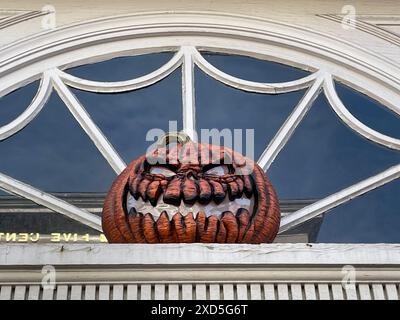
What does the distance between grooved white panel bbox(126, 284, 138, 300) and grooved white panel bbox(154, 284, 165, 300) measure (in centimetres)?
10

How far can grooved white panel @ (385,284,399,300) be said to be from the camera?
4203 mm

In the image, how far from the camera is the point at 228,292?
4.16 meters

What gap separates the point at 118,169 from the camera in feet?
20.5

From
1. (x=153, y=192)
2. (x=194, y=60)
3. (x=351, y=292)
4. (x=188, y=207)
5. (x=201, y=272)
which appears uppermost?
(x=194, y=60)

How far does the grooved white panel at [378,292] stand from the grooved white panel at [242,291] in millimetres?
655

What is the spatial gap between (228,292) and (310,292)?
0.42 meters

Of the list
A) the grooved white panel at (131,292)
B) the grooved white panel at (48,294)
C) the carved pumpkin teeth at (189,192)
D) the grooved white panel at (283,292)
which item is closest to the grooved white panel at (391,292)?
the grooved white panel at (283,292)

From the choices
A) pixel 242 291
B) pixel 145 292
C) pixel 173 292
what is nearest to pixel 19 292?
pixel 145 292

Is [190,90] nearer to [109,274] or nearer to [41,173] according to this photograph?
[41,173]

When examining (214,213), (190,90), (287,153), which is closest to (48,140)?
(190,90)

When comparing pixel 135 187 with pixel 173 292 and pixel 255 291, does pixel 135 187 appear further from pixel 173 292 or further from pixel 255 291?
pixel 255 291

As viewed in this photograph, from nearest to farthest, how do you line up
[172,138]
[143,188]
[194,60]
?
1. [143,188]
2. [172,138]
3. [194,60]

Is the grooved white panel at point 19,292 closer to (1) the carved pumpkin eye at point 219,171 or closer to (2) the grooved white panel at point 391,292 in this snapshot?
(1) the carved pumpkin eye at point 219,171

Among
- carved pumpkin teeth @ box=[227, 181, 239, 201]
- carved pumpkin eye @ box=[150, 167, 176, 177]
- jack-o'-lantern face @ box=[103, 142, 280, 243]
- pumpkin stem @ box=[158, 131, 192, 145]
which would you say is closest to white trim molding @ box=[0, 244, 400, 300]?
jack-o'-lantern face @ box=[103, 142, 280, 243]
